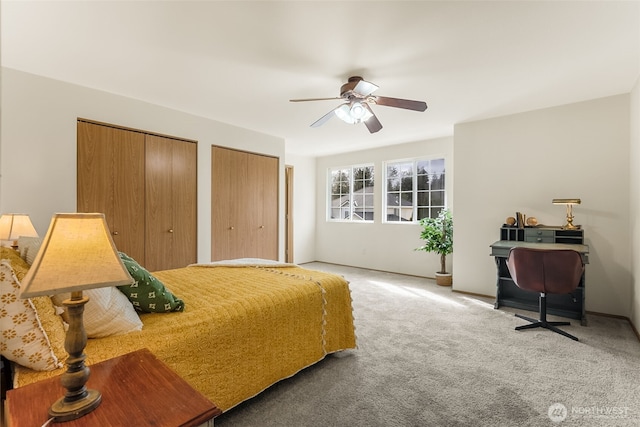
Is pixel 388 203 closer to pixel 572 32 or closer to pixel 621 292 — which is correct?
pixel 621 292

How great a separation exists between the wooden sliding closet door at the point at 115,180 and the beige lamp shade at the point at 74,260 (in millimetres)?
2640

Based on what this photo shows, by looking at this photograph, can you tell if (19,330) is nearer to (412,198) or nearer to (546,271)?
Result: (546,271)

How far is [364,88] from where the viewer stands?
255 centimetres

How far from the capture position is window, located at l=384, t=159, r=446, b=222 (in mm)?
5270

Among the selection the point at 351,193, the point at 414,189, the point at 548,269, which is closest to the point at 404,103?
the point at 548,269

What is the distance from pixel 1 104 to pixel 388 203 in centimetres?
535

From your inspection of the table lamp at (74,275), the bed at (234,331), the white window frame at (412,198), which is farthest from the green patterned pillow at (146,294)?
the white window frame at (412,198)

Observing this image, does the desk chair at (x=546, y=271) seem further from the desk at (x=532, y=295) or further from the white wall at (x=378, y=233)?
the white wall at (x=378, y=233)

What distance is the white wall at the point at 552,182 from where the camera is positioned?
3305 mm

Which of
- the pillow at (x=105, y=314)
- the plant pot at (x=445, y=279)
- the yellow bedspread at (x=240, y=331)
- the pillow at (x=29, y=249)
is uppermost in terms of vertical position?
the pillow at (x=29, y=249)

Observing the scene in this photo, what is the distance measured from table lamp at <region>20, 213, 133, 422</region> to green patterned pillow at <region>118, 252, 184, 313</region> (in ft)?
2.33

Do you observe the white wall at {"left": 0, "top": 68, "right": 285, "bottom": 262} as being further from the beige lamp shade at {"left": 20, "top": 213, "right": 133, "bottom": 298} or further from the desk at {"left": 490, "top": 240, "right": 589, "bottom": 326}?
the desk at {"left": 490, "top": 240, "right": 589, "bottom": 326}

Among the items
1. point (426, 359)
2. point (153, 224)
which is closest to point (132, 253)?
point (153, 224)

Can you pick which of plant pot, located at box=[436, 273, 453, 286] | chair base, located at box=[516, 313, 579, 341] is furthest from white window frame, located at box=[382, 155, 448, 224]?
chair base, located at box=[516, 313, 579, 341]
